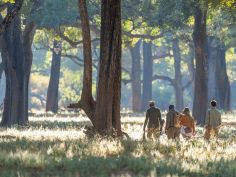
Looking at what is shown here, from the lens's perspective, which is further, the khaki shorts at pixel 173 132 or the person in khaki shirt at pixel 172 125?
the khaki shorts at pixel 173 132

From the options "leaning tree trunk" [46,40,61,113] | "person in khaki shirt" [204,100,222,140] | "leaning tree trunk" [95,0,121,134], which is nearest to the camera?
"leaning tree trunk" [95,0,121,134]

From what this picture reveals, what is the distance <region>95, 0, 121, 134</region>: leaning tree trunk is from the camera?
22.0 meters

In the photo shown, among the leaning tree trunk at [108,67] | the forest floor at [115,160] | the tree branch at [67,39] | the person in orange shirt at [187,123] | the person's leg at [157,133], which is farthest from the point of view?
the tree branch at [67,39]

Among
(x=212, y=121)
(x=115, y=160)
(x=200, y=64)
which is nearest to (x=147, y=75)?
(x=200, y=64)

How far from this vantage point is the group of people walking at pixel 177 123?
75.5 feet

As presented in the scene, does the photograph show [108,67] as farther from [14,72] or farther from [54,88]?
[54,88]

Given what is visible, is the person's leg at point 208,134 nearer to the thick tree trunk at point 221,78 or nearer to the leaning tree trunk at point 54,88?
the thick tree trunk at point 221,78

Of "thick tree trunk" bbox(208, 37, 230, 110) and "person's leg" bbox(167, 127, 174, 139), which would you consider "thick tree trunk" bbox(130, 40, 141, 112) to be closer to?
"thick tree trunk" bbox(208, 37, 230, 110)

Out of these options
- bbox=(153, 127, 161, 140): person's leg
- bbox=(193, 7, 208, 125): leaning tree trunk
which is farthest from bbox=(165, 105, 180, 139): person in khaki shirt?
bbox=(193, 7, 208, 125): leaning tree trunk

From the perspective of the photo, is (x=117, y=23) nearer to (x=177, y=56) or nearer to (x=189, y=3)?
(x=189, y=3)

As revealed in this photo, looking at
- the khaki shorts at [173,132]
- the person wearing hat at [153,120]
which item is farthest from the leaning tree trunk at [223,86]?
the person wearing hat at [153,120]

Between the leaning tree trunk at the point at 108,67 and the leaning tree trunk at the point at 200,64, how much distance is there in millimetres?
14222

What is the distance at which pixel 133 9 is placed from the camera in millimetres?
47219

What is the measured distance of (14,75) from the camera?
34406 millimetres
